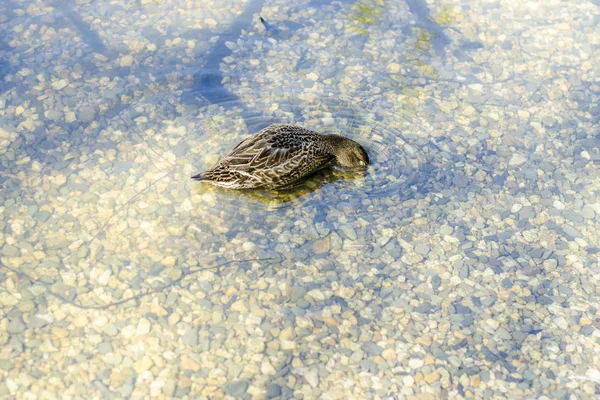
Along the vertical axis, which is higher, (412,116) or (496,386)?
(412,116)

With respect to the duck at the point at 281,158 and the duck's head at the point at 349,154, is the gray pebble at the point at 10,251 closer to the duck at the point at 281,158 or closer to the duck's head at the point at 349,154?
the duck at the point at 281,158

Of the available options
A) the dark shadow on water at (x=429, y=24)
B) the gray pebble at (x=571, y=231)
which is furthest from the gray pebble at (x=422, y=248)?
the dark shadow on water at (x=429, y=24)

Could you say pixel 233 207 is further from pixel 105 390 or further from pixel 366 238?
pixel 105 390

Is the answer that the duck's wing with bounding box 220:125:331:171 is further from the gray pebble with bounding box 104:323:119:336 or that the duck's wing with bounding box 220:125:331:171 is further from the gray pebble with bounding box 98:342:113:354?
the gray pebble with bounding box 98:342:113:354

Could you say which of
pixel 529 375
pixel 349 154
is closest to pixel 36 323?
pixel 349 154

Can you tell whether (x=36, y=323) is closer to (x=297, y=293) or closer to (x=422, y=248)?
(x=297, y=293)

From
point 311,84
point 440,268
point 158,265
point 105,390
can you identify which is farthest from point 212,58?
point 105,390

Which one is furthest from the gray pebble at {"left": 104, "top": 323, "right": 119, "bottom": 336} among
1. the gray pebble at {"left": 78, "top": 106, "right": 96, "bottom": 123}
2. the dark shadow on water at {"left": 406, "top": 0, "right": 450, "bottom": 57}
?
the dark shadow on water at {"left": 406, "top": 0, "right": 450, "bottom": 57}
